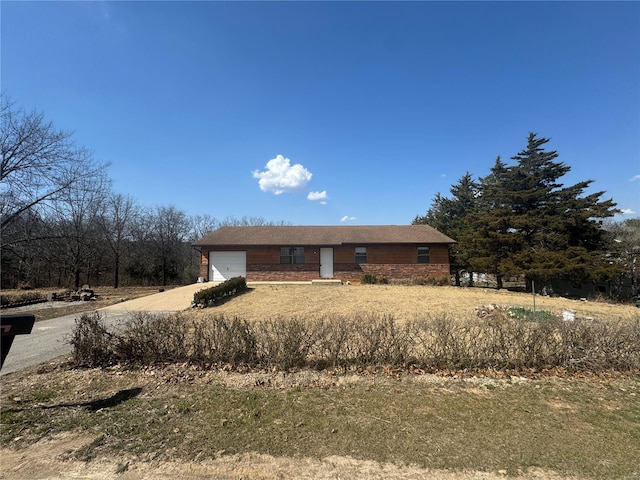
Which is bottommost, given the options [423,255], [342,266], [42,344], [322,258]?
[42,344]

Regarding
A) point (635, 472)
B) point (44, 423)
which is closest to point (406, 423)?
point (635, 472)

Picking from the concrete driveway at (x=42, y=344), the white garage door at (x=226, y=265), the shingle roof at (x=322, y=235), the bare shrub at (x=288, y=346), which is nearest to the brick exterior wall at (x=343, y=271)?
the white garage door at (x=226, y=265)

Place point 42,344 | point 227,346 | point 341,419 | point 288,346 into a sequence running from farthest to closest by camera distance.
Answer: point 42,344, point 227,346, point 288,346, point 341,419

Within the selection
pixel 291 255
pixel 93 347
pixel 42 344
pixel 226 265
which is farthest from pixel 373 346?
pixel 226 265

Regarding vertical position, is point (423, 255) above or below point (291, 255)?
below

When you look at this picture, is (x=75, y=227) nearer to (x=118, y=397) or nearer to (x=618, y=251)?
(x=118, y=397)

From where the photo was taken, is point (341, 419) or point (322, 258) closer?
point (341, 419)

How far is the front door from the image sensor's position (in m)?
22.1

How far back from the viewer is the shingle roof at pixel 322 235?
22.2 meters

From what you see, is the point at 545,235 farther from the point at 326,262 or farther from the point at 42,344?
the point at 42,344

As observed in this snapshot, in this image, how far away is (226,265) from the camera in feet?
73.2

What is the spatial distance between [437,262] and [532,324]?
57.2 ft

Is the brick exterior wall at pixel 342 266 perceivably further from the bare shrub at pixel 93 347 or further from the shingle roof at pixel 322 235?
the bare shrub at pixel 93 347

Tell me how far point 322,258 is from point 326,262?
404 mm
